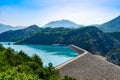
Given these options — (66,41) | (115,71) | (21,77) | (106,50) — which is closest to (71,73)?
(115,71)

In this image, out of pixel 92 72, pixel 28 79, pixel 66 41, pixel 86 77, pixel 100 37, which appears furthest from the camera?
pixel 66 41

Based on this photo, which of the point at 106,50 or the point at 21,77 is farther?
the point at 106,50

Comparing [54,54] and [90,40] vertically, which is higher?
[90,40]

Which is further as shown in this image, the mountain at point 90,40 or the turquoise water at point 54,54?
the mountain at point 90,40

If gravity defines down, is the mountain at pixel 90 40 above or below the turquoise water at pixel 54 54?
above

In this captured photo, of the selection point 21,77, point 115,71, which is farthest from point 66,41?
point 21,77

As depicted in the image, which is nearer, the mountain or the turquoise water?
the turquoise water

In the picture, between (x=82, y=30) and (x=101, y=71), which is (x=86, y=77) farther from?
(x=82, y=30)

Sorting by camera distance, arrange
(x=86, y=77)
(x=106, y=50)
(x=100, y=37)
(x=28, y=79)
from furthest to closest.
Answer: (x=100, y=37) → (x=106, y=50) → (x=86, y=77) → (x=28, y=79)

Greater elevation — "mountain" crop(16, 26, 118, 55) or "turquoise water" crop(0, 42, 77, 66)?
"mountain" crop(16, 26, 118, 55)

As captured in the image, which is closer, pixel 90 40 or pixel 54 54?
pixel 54 54

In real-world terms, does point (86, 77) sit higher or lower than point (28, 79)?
lower
